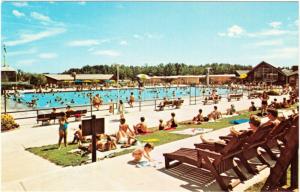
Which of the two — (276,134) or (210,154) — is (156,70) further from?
(210,154)

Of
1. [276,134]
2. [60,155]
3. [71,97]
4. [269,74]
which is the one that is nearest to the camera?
[276,134]

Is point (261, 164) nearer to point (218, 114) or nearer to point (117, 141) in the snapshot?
point (117, 141)

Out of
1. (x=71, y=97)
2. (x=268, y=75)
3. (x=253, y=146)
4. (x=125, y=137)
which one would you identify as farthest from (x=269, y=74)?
(x=253, y=146)

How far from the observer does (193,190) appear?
201 inches

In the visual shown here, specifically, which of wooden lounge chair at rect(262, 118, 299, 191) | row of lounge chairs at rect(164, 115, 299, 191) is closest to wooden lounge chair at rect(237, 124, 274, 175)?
row of lounge chairs at rect(164, 115, 299, 191)

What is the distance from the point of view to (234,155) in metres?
5.42

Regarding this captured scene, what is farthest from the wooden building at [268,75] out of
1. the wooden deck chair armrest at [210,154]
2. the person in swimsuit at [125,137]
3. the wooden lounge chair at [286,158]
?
the wooden lounge chair at [286,158]

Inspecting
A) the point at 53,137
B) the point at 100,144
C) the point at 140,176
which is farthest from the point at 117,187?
the point at 53,137

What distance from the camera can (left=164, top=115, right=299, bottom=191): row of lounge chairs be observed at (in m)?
5.17

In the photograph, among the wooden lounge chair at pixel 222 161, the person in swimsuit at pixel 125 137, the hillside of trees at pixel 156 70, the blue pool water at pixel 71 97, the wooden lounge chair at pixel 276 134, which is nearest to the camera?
the wooden lounge chair at pixel 222 161

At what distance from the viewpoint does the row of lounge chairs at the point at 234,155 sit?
5168mm

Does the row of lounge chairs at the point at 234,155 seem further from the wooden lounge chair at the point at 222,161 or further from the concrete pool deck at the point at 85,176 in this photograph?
the concrete pool deck at the point at 85,176

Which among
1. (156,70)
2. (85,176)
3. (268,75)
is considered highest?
(156,70)

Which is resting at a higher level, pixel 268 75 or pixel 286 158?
pixel 268 75
